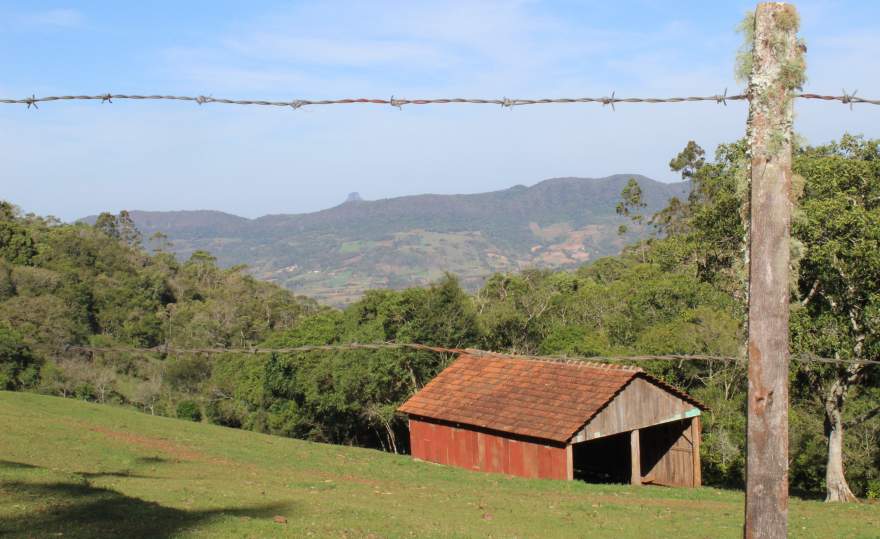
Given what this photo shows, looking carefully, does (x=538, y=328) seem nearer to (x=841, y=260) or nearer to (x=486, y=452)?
(x=486, y=452)

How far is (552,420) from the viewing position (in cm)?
2588

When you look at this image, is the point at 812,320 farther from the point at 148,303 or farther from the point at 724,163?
the point at 148,303

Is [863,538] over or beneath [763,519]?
beneath

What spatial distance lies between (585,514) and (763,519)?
1303 centimetres

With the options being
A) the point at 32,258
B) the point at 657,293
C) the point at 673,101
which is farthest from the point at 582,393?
the point at 32,258

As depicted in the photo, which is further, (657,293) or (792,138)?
(657,293)

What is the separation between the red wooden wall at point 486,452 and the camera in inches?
1001

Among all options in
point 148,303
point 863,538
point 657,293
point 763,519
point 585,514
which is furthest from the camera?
point 148,303

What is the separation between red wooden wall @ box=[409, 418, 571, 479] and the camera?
83.4 feet

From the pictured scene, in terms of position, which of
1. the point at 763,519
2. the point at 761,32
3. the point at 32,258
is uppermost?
the point at 761,32

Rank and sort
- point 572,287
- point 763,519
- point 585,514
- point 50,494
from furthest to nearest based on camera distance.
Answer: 1. point 572,287
2. point 585,514
3. point 50,494
4. point 763,519

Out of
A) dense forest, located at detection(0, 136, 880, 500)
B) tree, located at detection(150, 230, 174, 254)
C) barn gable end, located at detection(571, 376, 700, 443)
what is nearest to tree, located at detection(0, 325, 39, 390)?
dense forest, located at detection(0, 136, 880, 500)

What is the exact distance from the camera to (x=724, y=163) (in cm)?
2741

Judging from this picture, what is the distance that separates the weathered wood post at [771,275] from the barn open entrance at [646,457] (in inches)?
882
